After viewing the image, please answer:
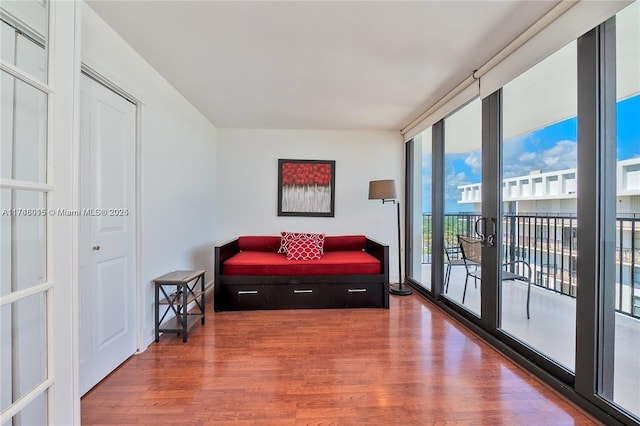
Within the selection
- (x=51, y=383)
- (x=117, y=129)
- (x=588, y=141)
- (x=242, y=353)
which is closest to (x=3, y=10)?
(x=117, y=129)

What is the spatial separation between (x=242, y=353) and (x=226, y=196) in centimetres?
247

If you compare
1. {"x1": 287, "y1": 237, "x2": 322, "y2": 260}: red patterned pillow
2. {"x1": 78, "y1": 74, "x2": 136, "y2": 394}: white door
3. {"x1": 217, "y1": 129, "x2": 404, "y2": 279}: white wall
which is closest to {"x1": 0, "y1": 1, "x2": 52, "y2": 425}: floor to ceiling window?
{"x1": 78, "y1": 74, "x2": 136, "y2": 394}: white door

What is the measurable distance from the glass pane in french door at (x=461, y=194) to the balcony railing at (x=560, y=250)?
0.24 m

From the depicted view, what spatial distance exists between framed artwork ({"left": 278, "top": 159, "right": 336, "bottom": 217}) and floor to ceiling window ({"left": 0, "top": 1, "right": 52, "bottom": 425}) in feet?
9.59

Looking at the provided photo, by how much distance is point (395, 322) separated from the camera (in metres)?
2.61

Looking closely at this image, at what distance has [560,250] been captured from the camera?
190 cm

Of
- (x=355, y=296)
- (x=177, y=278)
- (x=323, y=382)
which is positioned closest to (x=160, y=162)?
(x=177, y=278)

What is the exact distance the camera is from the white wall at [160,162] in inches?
68.9

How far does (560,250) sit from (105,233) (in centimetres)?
324

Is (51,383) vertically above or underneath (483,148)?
underneath

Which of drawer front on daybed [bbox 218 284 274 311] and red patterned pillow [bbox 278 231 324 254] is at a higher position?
red patterned pillow [bbox 278 231 324 254]

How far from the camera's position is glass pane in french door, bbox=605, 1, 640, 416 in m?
1.32

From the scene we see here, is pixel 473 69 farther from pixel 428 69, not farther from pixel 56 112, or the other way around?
pixel 56 112

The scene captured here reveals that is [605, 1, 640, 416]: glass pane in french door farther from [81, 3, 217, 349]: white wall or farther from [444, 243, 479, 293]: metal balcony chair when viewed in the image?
[81, 3, 217, 349]: white wall
